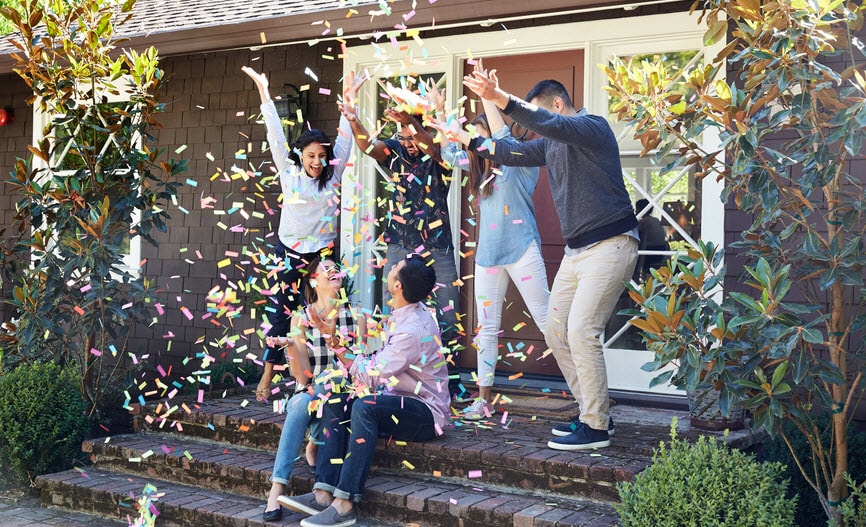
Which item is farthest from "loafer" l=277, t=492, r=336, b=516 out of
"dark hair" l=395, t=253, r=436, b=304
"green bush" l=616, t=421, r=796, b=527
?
"green bush" l=616, t=421, r=796, b=527

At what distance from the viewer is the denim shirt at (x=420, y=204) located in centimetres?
583

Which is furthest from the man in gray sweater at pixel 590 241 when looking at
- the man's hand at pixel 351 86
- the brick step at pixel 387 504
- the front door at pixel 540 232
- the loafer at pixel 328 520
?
the front door at pixel 540 232

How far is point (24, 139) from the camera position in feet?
31.5

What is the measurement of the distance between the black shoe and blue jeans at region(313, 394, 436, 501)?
0.24 m

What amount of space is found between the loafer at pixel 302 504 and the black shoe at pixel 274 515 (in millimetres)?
86

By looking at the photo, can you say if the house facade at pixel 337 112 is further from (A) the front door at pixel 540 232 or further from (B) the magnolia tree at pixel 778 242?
(B) the magnolia tree at pixel 778 242

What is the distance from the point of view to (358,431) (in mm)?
4676

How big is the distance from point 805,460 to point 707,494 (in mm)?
1209

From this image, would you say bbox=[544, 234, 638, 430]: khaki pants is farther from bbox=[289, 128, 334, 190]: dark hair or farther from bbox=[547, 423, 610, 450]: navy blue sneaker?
bbox=[289, 128, 334, 190]: dark hair

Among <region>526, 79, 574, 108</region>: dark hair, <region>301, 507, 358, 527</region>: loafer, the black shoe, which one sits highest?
<region>526, 79, 574, 108</region>: dark hair

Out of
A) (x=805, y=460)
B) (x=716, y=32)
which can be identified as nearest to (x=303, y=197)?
(x=716, y=32)

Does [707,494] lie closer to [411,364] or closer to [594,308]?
[594,308]

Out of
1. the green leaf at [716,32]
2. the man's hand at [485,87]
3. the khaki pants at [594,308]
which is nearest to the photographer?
the man's hand at [485,87]

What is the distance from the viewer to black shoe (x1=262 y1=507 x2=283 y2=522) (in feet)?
15.5
